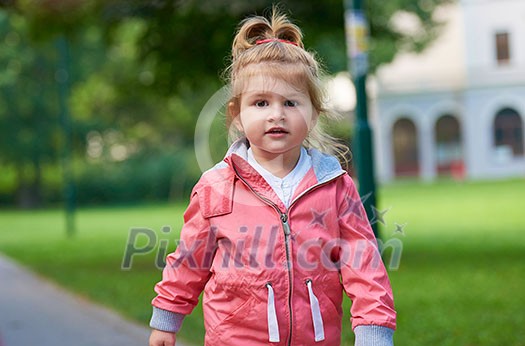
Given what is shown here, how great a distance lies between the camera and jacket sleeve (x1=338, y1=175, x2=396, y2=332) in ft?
9.62

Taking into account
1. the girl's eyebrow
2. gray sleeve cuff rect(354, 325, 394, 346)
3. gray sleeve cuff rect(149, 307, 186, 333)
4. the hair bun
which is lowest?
gray sleeve cuff rect(354, 325, 394, 346)

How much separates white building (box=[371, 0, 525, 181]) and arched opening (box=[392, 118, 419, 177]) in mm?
57

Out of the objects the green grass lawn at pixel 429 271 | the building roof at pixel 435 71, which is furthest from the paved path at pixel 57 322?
the building roof at pixel 435 71

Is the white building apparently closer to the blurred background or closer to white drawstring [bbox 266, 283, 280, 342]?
the blurred background

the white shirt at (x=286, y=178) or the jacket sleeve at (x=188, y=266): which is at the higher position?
the white shirt at (x=286, y=178)

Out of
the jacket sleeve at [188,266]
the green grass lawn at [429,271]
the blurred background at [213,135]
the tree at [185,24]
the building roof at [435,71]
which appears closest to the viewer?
the jacket sleeve at [188,266]

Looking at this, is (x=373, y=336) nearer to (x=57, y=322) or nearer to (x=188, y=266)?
(x=188, y=266)

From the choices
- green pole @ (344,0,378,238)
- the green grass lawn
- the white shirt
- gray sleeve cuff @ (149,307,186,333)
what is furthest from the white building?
gray sleeve cuff @ (149,307,186,333)

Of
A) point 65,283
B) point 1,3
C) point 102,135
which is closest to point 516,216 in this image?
point 65,283

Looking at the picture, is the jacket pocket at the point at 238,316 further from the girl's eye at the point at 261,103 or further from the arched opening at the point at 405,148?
the arched opening at the point at 405,148

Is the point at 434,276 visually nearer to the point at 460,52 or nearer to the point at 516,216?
the point at 516,216

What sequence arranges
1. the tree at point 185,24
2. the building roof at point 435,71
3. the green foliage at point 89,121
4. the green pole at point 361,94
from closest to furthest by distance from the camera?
the green pole at point 361,94 → the tree at point 185,24 → the green foliage at point 89,121 → the building roof at point 435,71

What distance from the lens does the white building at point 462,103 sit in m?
53.2

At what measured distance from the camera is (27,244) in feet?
71.3
